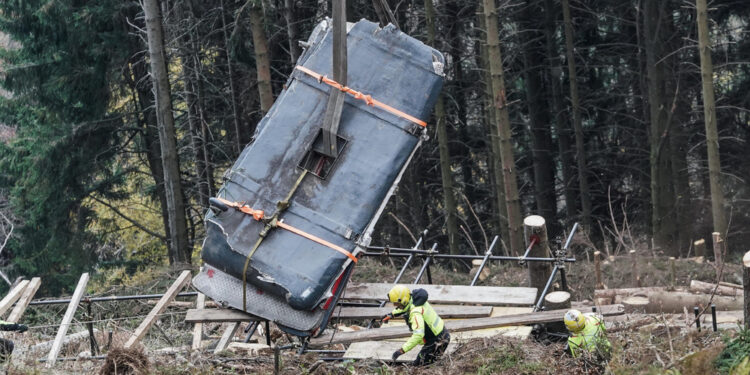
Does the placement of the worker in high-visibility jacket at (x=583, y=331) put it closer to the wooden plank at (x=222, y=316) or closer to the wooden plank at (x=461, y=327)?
the wooden plank at (x=461, y=327)

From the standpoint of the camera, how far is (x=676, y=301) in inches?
532

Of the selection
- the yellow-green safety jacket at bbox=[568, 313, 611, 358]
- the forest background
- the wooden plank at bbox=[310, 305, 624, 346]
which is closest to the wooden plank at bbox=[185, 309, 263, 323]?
the wooden plank at bbox=[310, 305, 624, 346]

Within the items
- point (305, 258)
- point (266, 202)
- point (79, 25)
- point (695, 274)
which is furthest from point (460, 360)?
point (79, 25)

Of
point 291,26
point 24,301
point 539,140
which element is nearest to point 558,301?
point 24,301

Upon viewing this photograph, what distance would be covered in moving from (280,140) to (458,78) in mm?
15957

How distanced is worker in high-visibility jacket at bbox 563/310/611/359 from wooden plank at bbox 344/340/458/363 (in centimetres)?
130

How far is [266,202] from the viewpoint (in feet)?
35.3

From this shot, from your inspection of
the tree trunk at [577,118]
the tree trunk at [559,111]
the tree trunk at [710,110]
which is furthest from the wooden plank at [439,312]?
the tree trunk at [559,111]

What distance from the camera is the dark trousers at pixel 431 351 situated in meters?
10.3

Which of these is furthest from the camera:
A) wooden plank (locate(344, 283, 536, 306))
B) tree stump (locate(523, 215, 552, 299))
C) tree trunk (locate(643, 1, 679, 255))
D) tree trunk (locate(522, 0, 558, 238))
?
tree trunk (locate(522, 0, 558, 238))

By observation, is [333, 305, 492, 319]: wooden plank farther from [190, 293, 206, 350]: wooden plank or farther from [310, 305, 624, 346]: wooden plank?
[190, 293, 206, 350]: wooden plank

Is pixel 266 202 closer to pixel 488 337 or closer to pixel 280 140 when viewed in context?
pixel 280 140

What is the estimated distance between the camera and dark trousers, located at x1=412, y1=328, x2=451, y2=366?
33.7 feet

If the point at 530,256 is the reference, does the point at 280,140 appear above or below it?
above
